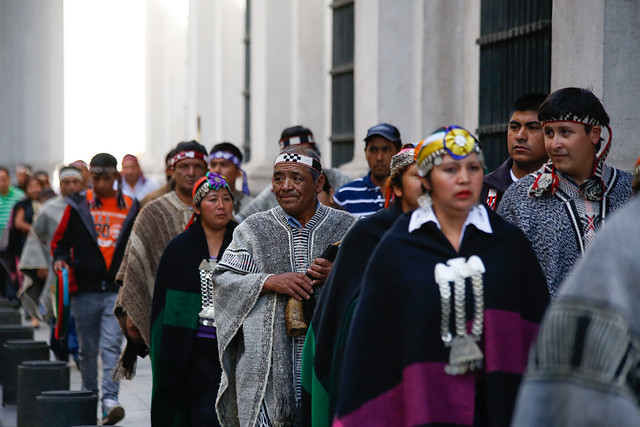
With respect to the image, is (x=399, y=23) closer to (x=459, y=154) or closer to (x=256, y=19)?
(x=256, y=19)

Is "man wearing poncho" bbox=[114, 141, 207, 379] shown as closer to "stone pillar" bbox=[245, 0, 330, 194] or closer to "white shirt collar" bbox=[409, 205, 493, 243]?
"white shirt collar" bbox=[409, 205, 493, 243]

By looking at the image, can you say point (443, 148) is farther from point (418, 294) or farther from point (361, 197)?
point (361, 197)

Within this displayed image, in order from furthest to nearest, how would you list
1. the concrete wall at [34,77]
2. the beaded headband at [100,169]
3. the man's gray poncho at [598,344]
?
the concrete wall at [34,77] → the beaded headband at [100,169] → the man's gray poncho at [598,344]

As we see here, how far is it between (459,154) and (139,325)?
4.29 meters

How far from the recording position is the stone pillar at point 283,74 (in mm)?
15219

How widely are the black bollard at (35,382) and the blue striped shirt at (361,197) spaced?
2.38 metres

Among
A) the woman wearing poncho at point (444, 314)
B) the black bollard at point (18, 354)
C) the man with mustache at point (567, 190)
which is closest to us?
the woman wearing poncho at point (444, 314)

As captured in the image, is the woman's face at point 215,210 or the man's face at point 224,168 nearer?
the woman's face at point 215,210

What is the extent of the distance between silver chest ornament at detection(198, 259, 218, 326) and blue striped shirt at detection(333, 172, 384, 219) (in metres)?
1.40

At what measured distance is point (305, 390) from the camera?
5.59 meters

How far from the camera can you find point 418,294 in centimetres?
427

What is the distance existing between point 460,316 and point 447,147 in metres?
0.61

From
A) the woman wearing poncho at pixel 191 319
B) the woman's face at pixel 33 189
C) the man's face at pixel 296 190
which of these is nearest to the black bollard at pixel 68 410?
the woman wearing poncho at pixel 191 319

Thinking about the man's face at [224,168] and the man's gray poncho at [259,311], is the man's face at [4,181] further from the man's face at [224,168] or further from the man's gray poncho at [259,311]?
the man's gray poncho at [259,311]
